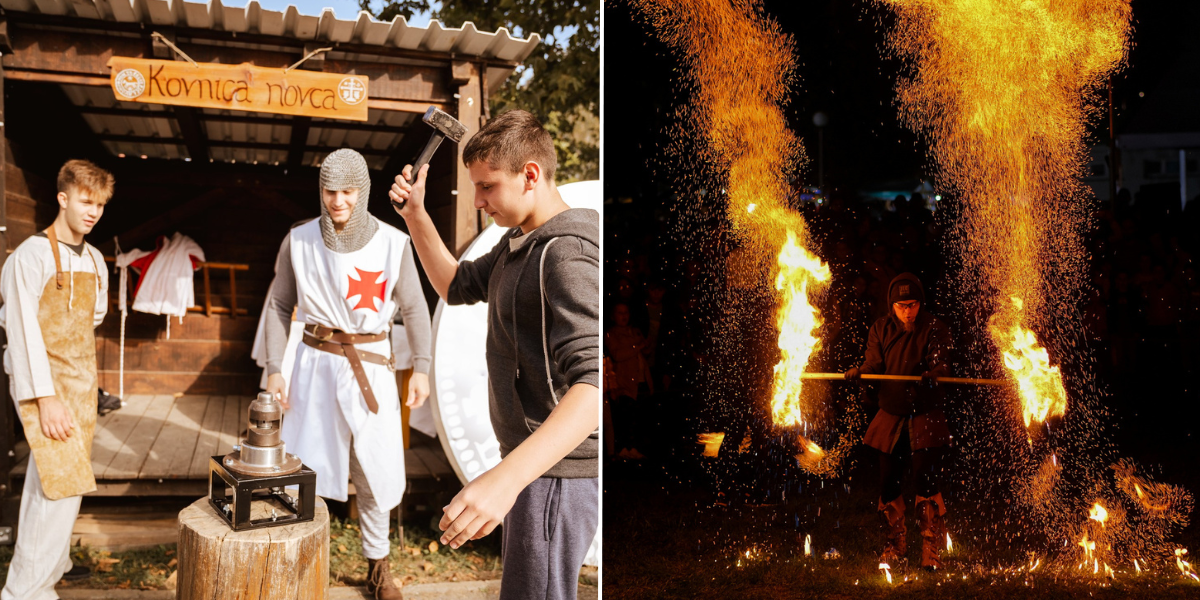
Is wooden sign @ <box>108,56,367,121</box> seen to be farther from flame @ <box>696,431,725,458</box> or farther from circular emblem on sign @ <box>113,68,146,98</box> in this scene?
flame @ <box>696,431,725,458</box>

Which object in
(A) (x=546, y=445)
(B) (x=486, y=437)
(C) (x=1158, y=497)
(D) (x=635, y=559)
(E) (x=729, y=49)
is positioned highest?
(E) (x=729, y=49)

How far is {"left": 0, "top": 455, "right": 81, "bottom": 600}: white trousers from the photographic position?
2.31 meters

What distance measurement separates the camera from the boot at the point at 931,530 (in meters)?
3.12

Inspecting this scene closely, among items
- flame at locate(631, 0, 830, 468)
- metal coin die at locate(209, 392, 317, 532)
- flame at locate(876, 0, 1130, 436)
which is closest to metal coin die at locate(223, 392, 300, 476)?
metal coin die at locate(209, 392, 317, 532)

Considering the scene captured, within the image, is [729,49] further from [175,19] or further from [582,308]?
[175,19]

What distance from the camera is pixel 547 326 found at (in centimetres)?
190

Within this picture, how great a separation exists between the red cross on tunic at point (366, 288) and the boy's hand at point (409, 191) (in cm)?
39

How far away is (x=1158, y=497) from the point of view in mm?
3236

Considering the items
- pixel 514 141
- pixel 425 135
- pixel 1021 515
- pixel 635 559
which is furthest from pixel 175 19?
pixel 1021 515

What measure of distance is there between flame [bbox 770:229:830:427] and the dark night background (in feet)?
0.28

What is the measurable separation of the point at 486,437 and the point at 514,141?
132 centimetres

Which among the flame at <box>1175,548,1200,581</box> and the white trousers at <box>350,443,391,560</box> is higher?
the white trousers at <box>350,443,391,560</box>

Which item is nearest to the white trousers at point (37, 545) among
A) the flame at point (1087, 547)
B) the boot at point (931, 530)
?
the boot at point (931, 530)

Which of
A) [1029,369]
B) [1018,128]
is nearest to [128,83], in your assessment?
[1018,128]
